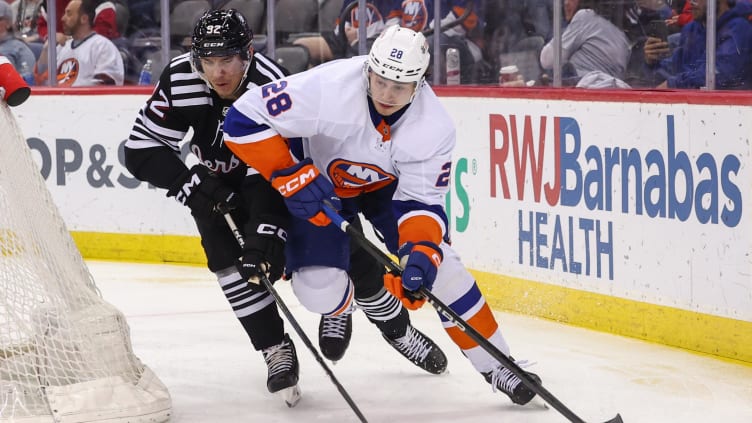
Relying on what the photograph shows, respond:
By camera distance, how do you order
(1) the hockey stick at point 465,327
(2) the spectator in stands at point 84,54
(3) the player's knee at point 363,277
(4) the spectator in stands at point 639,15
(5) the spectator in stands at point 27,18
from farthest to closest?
(5) the spectator in stands at point 27,18, (2) the spectator in stands at point 84,54, (4) the spectator in stands at point 639,15, (3) the player's knee at point 363,277, (1) the hockey stick at point 465,327

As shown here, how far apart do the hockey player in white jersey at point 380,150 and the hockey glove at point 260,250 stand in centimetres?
10

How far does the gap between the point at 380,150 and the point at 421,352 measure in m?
0.86

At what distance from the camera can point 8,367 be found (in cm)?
307

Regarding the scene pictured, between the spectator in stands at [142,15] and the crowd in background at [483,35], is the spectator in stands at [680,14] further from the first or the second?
the spectator in stands at [142,15]

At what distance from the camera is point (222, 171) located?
3.50 m

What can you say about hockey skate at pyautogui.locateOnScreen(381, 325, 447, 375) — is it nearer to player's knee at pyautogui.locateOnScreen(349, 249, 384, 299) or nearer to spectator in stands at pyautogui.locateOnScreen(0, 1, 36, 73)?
player's knee at pyautogui.locateOnScreen(349, 249, 384, 299)

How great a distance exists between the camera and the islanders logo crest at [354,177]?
3.17m

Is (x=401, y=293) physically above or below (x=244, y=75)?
below

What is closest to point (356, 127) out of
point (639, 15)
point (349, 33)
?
point (639, 15)

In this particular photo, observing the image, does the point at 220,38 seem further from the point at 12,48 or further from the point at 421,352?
the point at 12,48

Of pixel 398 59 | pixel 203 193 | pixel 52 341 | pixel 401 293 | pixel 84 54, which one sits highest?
pixel 398 59

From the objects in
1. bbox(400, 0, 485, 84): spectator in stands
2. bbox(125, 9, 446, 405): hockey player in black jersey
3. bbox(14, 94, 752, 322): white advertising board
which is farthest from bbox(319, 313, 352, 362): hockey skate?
bbox(400, 0, 485, 84): spectator in stands

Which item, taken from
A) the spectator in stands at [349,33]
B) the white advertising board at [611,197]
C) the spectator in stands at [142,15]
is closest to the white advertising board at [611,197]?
the white advertising board at [611,197]

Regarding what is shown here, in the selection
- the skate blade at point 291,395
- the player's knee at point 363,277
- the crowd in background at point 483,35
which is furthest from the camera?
the crowd in background at point 483,35
